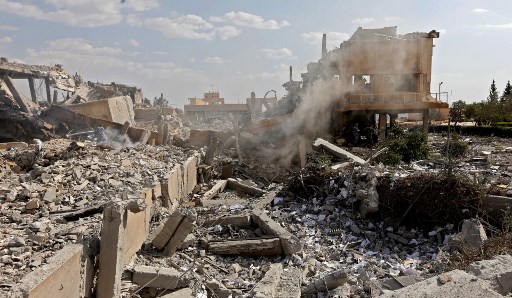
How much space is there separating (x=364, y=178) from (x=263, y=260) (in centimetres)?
321

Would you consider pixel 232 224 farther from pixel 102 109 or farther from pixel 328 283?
pixel 102 109

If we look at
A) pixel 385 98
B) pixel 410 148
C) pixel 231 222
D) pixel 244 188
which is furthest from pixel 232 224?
pixel 385 98

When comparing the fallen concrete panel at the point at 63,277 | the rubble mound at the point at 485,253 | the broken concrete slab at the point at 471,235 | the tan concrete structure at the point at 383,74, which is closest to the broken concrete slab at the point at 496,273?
the rubble mound at the point at 485,253

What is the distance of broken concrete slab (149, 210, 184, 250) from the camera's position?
5.74 m

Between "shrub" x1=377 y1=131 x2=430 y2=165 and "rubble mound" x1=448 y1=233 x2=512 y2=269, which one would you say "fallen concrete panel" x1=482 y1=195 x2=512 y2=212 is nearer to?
"rubble mound" x1=448 y1=233 x2=512 y2=269

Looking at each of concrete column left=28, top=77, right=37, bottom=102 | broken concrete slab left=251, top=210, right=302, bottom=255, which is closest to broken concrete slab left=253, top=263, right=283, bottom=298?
broken concrete slab left=251, top=210, right=302, bottom=255

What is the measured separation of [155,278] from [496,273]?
11.7 feet

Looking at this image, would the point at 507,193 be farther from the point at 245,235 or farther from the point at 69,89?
the point at 69,89

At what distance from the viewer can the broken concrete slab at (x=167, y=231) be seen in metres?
5.74

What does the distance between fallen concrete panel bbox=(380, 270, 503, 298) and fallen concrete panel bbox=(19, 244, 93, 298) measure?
2.86 meters

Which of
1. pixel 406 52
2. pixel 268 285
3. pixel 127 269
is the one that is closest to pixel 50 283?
pixel 127 269

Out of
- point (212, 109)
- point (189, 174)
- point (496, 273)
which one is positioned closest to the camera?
point (496, 273)

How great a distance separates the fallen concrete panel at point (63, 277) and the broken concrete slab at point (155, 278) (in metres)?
0.68

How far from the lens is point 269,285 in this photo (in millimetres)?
4613
